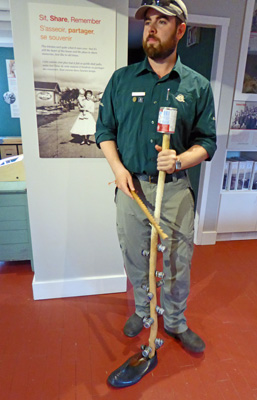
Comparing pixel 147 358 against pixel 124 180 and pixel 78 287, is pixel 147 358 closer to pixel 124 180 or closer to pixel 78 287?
pixel 78 287

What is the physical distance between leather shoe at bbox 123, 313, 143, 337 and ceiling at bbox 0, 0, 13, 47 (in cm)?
298

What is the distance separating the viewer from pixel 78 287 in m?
2.21

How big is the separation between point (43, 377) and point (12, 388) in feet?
0.51

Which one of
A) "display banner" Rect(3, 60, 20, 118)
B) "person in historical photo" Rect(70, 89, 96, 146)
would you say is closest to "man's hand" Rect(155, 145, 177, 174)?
"person in historical photo" Rect(70, 89, 96, 146)

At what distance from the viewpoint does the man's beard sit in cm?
134

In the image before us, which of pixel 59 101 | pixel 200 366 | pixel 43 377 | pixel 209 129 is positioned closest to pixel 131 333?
pixel 200 366

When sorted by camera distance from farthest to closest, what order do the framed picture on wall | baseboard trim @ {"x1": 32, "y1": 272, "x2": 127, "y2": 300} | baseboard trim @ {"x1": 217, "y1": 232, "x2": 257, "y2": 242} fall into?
baseboard trim @ {"x1": 217, "y1": 232, "x2": 257, "y2": 242} → the framed picture on wall → baseboard trim @ {"x1": 32, "y1": 272, "x2": 127, "y2": 300}

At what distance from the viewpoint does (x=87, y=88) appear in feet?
6.00

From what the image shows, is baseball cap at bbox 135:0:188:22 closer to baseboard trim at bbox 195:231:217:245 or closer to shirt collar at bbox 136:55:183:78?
shirt collar at bbox 136:55:183:78

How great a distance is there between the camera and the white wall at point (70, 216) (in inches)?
71.2

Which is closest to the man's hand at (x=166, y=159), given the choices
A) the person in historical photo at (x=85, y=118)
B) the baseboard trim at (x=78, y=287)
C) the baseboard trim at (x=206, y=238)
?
the person in historical photo at (x=85, y=118)

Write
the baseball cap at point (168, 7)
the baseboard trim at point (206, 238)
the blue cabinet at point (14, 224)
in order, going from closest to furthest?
1. the baseball cap at point (168, 7)
2. the blue cabinet at point (14, 224)
3. the baseboard trim at point (206, 238)

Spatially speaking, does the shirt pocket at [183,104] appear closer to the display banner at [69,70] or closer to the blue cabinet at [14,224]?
the display banner at [69,70]

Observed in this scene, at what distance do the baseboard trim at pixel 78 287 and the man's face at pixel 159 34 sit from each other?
5.13 feet
